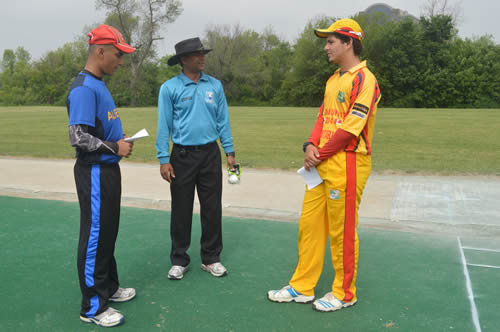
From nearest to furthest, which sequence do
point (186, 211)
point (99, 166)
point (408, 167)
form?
point (99, 166), point (186, 211), point (408, 167)

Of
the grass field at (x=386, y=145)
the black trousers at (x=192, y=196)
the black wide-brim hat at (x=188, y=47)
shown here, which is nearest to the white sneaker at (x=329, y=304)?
the black trousers at (x=192, y=196)

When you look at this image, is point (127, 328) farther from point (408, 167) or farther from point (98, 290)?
point (408, 167)

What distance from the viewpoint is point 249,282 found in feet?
13.5

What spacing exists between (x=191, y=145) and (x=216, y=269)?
1228 mm

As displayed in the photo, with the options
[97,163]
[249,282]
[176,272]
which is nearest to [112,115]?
[97,163]

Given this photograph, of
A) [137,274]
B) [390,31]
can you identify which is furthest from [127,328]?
[390,31]

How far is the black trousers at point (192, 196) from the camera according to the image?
418 cm

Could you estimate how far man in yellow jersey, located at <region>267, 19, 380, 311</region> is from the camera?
331 cm

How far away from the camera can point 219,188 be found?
439 cm

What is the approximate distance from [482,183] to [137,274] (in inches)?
258

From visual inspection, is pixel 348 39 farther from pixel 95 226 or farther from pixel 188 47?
pixel 95 226

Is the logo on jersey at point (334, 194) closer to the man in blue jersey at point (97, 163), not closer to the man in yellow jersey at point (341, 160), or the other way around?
the man in yellow jersey at point (341, 160)

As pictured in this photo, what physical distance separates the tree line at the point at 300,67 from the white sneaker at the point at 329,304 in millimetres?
51657

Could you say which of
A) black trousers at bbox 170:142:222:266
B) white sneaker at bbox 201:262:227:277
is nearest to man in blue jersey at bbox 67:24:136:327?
black trousers at bbox 170:142:222:266
